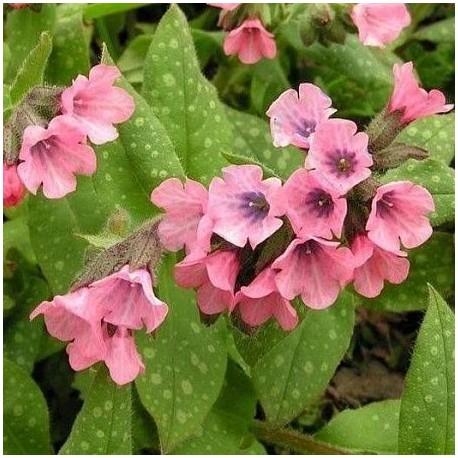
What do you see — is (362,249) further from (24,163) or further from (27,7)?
(27,7)

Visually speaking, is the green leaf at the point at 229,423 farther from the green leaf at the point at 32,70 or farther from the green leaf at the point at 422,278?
the green leaf at the point at 32,70

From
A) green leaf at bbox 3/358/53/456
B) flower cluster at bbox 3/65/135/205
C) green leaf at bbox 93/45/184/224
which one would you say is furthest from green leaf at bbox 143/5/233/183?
green leaf at bbox 3/358/53/456

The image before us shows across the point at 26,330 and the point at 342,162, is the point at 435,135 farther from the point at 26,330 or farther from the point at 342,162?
the point at 26,330

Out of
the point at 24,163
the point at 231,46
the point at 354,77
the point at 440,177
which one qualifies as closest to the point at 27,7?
the point at 231,46

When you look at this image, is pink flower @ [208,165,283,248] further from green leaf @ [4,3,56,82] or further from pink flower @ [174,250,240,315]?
green leaf @ [4,3,56,82]

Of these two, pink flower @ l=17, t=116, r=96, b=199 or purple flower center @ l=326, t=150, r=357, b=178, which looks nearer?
purple flower center @ l=326, t=150, r=357, b=178

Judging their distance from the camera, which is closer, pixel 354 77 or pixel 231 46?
pixel 231 46
